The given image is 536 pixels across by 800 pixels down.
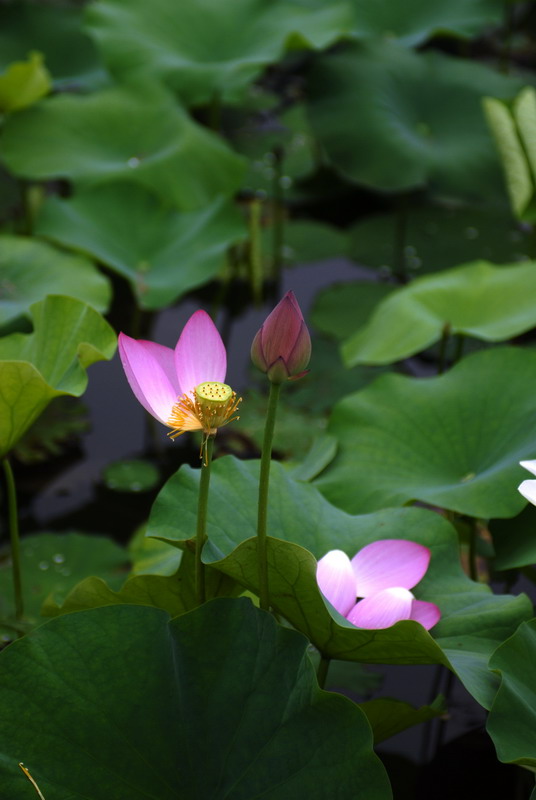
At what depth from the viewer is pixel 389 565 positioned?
1020 millimetres

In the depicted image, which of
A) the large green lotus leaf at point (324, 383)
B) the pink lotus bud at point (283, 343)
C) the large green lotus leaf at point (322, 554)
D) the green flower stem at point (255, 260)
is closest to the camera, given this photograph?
the pink lotus bud at point (283, 343)

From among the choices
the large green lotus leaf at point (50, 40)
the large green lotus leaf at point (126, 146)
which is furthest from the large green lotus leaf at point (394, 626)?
the large green lotus leaf at point (50, 40)

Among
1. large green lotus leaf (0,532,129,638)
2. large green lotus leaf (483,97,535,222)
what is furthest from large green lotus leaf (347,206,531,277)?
large green lotus leaf (0,532,129,638)

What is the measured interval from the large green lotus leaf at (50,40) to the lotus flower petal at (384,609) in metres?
2.23

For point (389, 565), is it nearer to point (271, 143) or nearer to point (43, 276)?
point (43, 276)

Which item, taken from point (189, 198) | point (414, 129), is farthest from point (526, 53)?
point (189, 198)

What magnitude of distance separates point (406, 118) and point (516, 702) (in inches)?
84.2

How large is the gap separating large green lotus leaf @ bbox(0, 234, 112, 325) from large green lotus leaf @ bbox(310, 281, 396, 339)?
679 millimetres

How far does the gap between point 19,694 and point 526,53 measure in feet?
12.2

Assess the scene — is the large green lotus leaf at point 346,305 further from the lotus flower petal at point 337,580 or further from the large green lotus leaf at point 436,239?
the lotus flower petal at point 337,580

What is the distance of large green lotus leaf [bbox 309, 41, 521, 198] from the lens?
251 cm

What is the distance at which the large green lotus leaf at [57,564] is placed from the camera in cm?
157

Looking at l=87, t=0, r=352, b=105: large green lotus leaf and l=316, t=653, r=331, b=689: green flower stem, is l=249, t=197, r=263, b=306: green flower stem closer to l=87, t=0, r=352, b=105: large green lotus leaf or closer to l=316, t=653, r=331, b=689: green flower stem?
l=87, t=0, r=352, b=105: large green lotus leaf

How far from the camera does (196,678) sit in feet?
2.82
